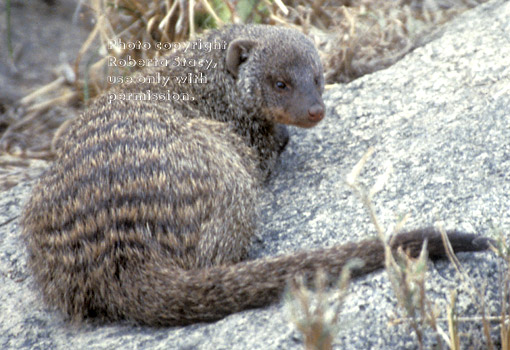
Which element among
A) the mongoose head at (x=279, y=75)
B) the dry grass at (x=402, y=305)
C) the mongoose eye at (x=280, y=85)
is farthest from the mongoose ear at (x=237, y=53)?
the dry grass at (x=402, y=305)

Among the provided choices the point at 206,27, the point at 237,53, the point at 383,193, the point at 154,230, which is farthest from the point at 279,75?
the point at 206,27

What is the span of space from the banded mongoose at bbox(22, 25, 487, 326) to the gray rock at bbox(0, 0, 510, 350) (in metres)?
0.07

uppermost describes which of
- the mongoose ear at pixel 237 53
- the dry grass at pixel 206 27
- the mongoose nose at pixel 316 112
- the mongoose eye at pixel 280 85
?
the mongoose ear at pixel 237 53

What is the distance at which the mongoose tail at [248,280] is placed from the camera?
1.65 meters

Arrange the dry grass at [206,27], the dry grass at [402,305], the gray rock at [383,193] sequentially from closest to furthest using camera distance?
the dry grass at [402,305] < the gray rock at [383,193] < the dry grass at [206,27]

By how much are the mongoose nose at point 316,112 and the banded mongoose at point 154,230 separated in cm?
34

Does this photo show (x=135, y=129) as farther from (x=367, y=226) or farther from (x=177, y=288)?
(x=367, y=226)

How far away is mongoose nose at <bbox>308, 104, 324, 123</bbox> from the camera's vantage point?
2420 millimetres

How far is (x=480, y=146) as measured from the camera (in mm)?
2154

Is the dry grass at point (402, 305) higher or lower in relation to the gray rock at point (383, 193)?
higher

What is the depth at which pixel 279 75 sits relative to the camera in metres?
2.50

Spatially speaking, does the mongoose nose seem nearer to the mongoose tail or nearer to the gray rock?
the gray rock

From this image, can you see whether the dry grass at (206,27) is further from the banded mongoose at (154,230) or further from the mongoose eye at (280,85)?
the banded mongoose at (154,230)

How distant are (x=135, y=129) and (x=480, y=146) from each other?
120 cm
